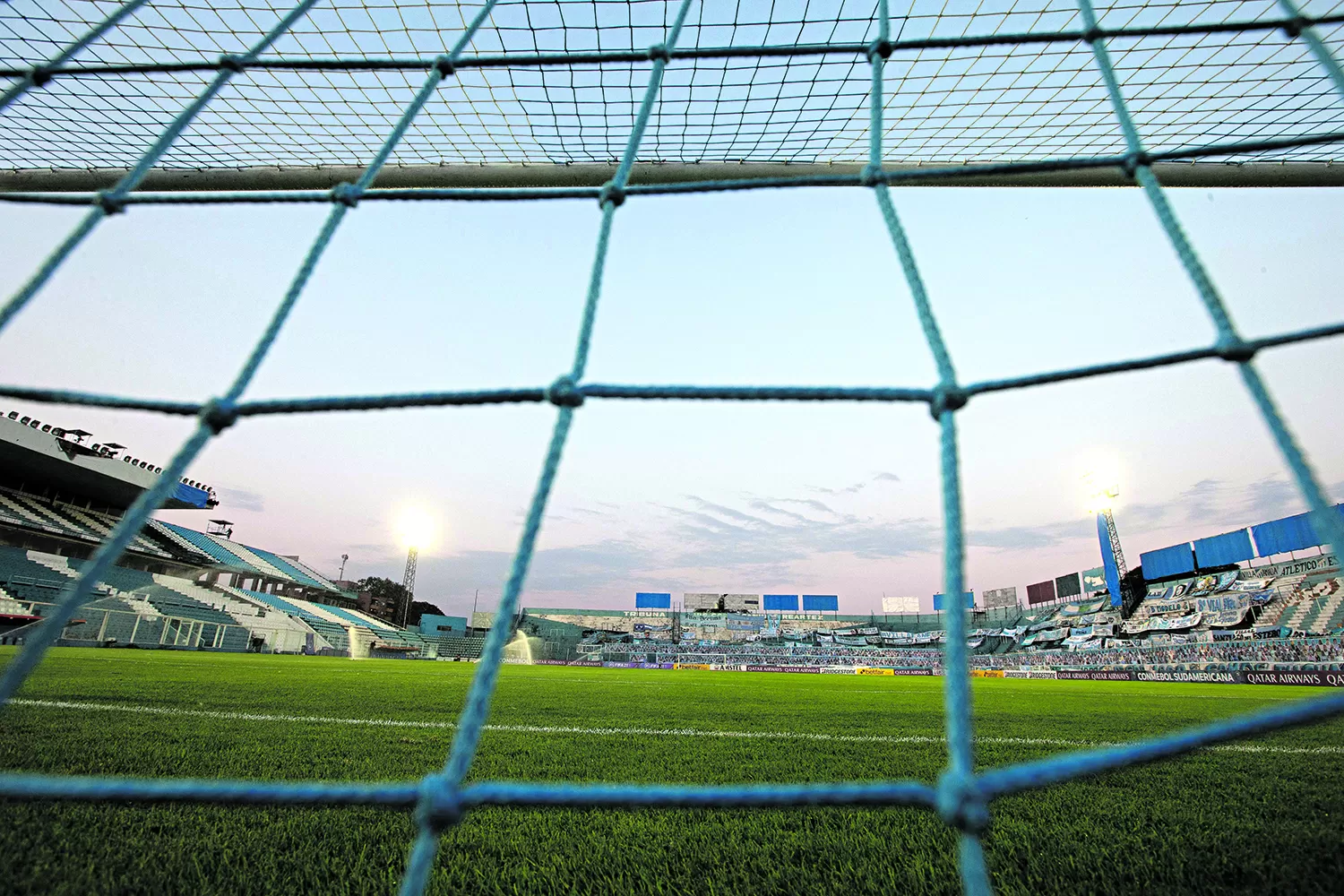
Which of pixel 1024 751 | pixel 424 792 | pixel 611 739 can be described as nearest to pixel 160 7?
pixel 424 792

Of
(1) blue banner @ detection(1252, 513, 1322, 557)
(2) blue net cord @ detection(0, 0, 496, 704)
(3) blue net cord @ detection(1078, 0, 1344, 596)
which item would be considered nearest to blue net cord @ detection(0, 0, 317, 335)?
(2) blue net cord @ detection(0, 0, 496, 704)

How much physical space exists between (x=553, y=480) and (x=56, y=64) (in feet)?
7.49

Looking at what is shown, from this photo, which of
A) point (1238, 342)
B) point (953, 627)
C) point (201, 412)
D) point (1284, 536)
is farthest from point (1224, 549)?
point (201, 412)

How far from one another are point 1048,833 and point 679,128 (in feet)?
9.05

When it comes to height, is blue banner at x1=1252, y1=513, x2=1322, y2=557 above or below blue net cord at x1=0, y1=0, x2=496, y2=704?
above

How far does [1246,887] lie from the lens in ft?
4.05

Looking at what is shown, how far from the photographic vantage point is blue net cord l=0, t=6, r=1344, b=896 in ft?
2.38

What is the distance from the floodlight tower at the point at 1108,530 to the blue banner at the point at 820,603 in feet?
55.8

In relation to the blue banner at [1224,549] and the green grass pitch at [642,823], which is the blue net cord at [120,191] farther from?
the blue banner at [1224,549]

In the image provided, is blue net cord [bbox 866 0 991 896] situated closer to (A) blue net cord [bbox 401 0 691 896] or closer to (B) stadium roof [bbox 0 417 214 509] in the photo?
(A) blue net cord [bbox 401 0 691 896]

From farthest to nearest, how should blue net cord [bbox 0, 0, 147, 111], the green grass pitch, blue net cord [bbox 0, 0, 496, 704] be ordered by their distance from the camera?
blue net cord [bbox 0, 0, 147, 111]
the green grass pitch
blue net cord [bbox 0, 0, 496, 704]

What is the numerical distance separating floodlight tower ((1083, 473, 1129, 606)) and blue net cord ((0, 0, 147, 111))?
33.2 meters

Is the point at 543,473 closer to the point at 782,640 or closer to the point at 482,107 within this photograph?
the point at 482,107

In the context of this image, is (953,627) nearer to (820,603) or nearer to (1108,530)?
(1108,530)
